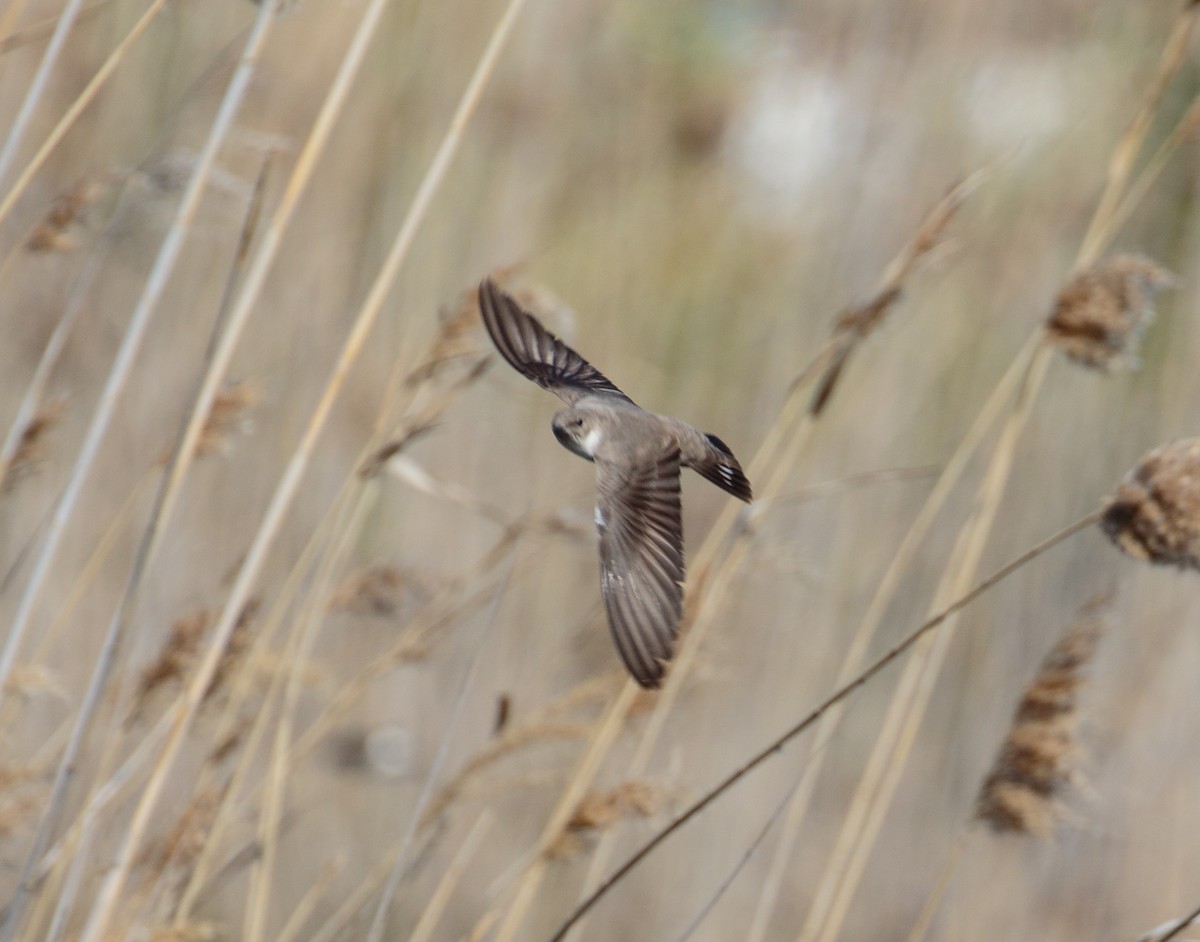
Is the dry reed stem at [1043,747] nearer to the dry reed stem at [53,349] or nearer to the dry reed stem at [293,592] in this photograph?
the dry reed stem at [293,592]

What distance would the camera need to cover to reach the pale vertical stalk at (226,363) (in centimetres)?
107

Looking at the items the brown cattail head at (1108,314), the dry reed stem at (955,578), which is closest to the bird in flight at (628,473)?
the dry reed stem at (955,578)

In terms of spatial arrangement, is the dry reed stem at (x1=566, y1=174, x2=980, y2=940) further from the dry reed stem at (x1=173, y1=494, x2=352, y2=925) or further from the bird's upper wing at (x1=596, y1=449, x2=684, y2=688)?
the dry reed stem at (x1=173, y1=494, x2=352, y2=925)

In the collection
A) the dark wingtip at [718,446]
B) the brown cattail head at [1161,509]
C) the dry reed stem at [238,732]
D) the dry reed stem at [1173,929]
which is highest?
the brown cattail head at [1161,509]

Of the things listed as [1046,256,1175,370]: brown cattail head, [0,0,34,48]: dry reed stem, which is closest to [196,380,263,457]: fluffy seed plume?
[0,0,34,48]: dry reed stem

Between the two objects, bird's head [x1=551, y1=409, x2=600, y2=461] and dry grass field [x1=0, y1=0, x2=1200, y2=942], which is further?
dry grass field [x1=0, y1=0, x2=1200, y2=942]

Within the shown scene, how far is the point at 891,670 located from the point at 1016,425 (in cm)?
98

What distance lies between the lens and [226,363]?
3.63ft

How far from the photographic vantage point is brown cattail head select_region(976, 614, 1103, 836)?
4.05 ft

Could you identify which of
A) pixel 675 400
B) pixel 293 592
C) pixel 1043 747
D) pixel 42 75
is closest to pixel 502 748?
pixel 293 592

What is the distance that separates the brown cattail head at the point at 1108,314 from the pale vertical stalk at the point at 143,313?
719 mm

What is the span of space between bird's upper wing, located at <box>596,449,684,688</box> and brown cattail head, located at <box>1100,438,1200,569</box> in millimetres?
318

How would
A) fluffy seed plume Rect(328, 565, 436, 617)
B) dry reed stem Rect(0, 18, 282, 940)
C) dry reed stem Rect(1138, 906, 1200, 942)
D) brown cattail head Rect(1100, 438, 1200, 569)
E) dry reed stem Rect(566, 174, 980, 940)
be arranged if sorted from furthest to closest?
1. fluffy seed plume Rect(328, 565, 436, 617)
2. dry reed stem Rect(566, 174, 980, 940)
3. dry reed stem Rect(0, 18, 282, 940)
4. brown cattail head Rect(1100, 438, 1200, 569)
5. dry reed stem Rect(1138, 906, 1200, 942)

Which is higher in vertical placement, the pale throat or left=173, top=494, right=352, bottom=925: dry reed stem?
the pale throat
